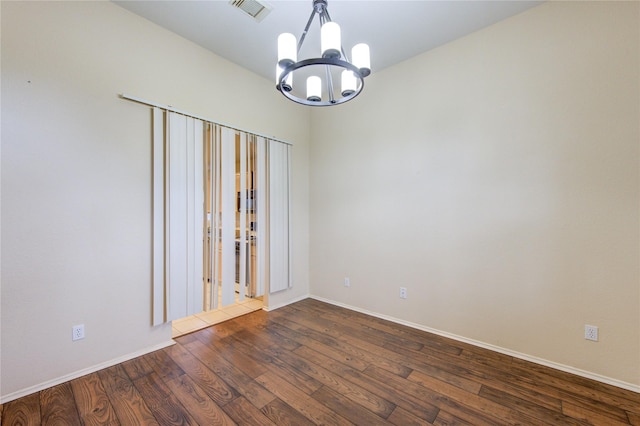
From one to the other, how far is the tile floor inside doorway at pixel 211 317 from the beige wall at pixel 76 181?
37 cm

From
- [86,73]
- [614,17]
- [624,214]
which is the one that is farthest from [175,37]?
[624,214]

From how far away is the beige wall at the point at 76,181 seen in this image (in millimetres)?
1875

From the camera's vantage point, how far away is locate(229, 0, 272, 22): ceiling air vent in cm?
227

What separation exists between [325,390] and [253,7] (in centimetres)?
317

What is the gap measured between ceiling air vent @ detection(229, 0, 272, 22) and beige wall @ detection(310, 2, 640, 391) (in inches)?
60.6

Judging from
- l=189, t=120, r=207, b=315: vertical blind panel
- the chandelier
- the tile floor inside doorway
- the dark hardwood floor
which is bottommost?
the dark hardwood floor

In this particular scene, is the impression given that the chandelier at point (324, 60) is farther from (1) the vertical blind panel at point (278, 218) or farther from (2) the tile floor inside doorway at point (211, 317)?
(2) the tile floor inside doorway at point (211, 317)

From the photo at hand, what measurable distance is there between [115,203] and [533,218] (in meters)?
3.61

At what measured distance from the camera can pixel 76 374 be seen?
210 cm

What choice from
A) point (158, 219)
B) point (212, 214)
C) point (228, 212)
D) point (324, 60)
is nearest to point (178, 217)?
point (158, 219)

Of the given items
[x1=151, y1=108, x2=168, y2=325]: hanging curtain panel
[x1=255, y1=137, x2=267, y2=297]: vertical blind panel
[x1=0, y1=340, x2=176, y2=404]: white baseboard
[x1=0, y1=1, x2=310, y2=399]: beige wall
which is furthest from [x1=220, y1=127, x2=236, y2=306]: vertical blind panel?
[x1=0, y1=340, x2=176, y2=404]: white baseboard

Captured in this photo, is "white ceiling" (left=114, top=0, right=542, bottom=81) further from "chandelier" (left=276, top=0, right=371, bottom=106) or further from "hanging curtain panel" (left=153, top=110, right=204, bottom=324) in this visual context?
"hanging curtain panel" (left=153, top=110, right=204, bottom=324)

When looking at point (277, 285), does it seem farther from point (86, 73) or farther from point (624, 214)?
point (624, 214)

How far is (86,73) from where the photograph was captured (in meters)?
2.15
